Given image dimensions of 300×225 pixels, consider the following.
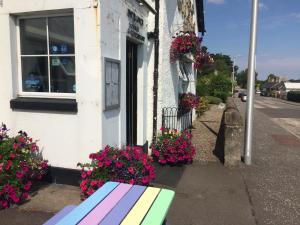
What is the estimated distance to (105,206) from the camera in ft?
7.86

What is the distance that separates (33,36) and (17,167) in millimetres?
2138

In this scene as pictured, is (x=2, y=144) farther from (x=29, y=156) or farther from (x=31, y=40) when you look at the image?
(x=31, y=40)

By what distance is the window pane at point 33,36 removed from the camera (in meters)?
4.96

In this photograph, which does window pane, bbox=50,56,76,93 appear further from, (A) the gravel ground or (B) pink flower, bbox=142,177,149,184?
(A) the gravel ground

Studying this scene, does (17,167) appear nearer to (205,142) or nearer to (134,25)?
(134,25)

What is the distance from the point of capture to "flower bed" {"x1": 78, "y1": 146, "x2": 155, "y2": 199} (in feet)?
13.6

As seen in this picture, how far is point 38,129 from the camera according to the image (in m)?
4.96

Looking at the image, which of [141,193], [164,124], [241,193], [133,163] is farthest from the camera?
[164,124]

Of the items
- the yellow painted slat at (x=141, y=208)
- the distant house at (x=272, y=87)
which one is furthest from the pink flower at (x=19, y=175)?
the distant house at (x=272, y=87)

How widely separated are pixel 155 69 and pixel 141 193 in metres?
4.52

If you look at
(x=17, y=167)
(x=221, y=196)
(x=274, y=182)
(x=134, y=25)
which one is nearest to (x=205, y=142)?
(x=274, y=182)

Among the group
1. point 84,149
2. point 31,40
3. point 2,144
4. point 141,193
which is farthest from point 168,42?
point 141,193

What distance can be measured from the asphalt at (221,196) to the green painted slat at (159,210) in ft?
4.76

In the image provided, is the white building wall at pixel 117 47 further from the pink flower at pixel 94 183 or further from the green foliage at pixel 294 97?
the green foliage at pixel 294 97
